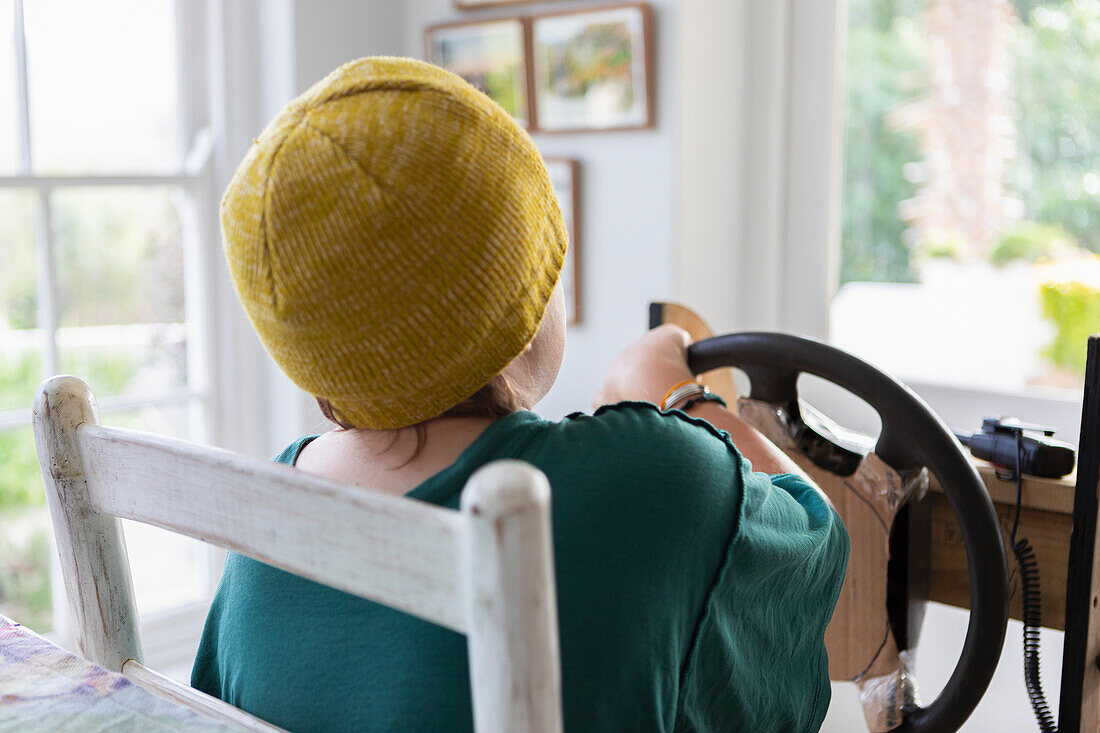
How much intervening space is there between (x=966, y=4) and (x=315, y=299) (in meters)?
1.51

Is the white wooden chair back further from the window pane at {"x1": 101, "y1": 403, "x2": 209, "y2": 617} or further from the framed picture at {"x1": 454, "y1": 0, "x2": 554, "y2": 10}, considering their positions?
the framed picture at {"x1": 454, "y1": 0, "x2": 554, "y2": 10}

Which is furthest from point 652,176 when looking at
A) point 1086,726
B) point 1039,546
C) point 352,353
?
point 352,353

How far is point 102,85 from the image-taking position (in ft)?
6.20

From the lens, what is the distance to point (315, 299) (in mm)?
589

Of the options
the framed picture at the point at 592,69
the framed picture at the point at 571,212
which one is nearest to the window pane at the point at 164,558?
the framed picture at the point at 571,212

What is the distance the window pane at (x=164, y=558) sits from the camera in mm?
2049

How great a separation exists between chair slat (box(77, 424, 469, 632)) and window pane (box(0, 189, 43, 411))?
134 centimetres

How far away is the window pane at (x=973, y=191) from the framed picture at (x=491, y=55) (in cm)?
63

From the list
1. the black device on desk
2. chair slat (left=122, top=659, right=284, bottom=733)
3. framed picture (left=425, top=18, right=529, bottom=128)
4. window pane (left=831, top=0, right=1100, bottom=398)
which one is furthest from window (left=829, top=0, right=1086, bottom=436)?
chair slat (left=122, top=659, right=284, bottom=733)

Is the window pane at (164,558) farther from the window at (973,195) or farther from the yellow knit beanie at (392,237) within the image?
the yellow knit beanie at (392,237)

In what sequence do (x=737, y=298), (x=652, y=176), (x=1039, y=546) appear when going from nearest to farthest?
(x=1039, y=546) < (x=652, y=176) < (x=737, y=298)

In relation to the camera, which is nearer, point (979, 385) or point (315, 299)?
point (315, 299)

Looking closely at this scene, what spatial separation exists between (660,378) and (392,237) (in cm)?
49

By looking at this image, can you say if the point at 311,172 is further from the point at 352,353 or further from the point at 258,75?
the point at 258,75
